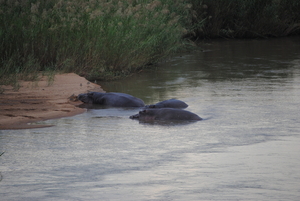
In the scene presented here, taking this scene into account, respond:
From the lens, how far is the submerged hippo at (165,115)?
22.8 feet

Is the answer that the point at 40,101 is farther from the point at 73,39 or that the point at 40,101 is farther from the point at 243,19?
the point at 243,19

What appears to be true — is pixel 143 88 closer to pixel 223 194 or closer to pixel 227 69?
pixel 227 69

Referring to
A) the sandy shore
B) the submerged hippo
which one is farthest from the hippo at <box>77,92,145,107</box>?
the submerged hippo

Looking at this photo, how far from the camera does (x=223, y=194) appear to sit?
4188 millimetres

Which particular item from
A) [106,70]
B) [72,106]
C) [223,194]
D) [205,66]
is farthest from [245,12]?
[223,194]

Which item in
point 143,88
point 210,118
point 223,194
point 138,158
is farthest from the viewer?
point 143,88

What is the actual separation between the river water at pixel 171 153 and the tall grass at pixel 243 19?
10635 millimetres

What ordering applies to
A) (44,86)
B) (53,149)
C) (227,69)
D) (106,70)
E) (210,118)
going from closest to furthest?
(53,149) < (210,118) < (44,86) < (106,70) < (227,69)

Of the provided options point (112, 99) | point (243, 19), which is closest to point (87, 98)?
point (112, 99)

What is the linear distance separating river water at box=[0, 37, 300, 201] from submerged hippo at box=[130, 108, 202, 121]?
0.15 m

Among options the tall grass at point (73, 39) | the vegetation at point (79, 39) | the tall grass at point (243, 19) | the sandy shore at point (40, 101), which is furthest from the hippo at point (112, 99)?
the tall grass at point (243, 19)

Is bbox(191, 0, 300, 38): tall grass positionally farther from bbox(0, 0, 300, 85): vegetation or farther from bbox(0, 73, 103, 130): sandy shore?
bbox(0, 73, 103, 130): sandy shore

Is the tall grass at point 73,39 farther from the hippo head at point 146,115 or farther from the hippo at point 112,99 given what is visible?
the hippo head at point 146,115

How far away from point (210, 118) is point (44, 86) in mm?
3260
